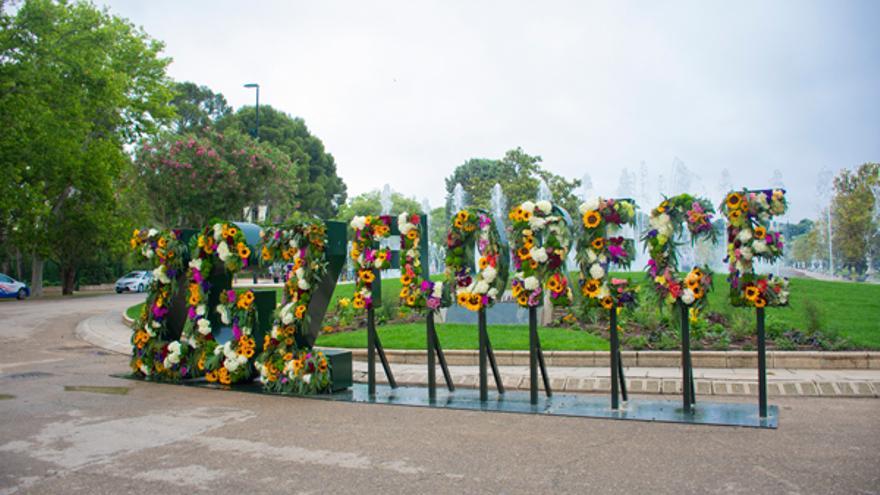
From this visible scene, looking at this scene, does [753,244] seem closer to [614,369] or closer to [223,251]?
[614,369]

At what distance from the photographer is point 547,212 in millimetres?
7984

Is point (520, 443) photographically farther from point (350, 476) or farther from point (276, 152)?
point (276, 152)

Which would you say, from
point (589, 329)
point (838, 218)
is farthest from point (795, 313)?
point (838, 218)

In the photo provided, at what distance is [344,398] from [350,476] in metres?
3.25

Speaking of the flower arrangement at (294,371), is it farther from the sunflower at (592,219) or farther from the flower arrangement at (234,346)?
the sunflower at (592,219)

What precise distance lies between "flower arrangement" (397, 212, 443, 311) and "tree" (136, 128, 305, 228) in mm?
17700

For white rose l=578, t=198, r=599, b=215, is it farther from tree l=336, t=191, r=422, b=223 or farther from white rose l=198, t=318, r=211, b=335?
tree l=336, t=191, r=422, b=223

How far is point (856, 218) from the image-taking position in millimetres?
34562

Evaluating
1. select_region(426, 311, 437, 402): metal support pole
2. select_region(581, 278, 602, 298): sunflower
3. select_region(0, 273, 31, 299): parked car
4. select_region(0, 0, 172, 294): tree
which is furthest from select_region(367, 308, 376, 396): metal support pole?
select_region(0, 273, 31, 299): parked car

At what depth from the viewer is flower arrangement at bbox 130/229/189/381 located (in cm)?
1012

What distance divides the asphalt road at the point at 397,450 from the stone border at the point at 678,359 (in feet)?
5.93

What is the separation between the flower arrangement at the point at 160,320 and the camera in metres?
10.1

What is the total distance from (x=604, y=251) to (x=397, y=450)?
10.4ft

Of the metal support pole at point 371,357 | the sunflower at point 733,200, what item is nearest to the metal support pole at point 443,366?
the metal support pole at point 371,357
